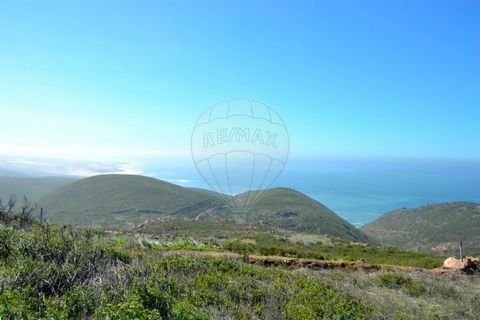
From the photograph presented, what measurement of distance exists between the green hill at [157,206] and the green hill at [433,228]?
408 inches

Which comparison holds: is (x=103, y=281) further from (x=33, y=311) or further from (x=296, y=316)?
(x=296, y=316)

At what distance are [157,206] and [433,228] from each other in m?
73.6

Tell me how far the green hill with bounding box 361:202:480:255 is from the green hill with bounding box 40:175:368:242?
10353 millimetres

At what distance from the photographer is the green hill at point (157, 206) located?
3110 inches

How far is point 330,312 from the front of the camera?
6.34 meters

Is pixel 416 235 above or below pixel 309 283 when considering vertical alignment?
below

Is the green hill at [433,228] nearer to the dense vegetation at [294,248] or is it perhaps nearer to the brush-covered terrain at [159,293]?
the dense vegetation at [294,248]

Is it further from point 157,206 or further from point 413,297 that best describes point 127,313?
point 157,206

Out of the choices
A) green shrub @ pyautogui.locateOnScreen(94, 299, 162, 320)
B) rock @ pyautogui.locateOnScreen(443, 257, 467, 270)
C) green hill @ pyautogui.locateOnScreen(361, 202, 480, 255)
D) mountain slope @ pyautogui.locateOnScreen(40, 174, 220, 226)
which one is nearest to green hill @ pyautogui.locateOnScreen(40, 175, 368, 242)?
mountain slope @ pyautogui.locateOnScreen(40, 174, 220, 226)

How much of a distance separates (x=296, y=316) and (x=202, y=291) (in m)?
1.92

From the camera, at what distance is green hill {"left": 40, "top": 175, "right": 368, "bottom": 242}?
3110 inches

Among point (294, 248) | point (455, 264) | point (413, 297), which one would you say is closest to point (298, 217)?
point (294, 248)

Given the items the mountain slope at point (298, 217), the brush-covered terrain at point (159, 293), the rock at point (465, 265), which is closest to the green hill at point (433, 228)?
the mountain slope at point (298, 217)

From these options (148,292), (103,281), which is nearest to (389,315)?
(148,292)
